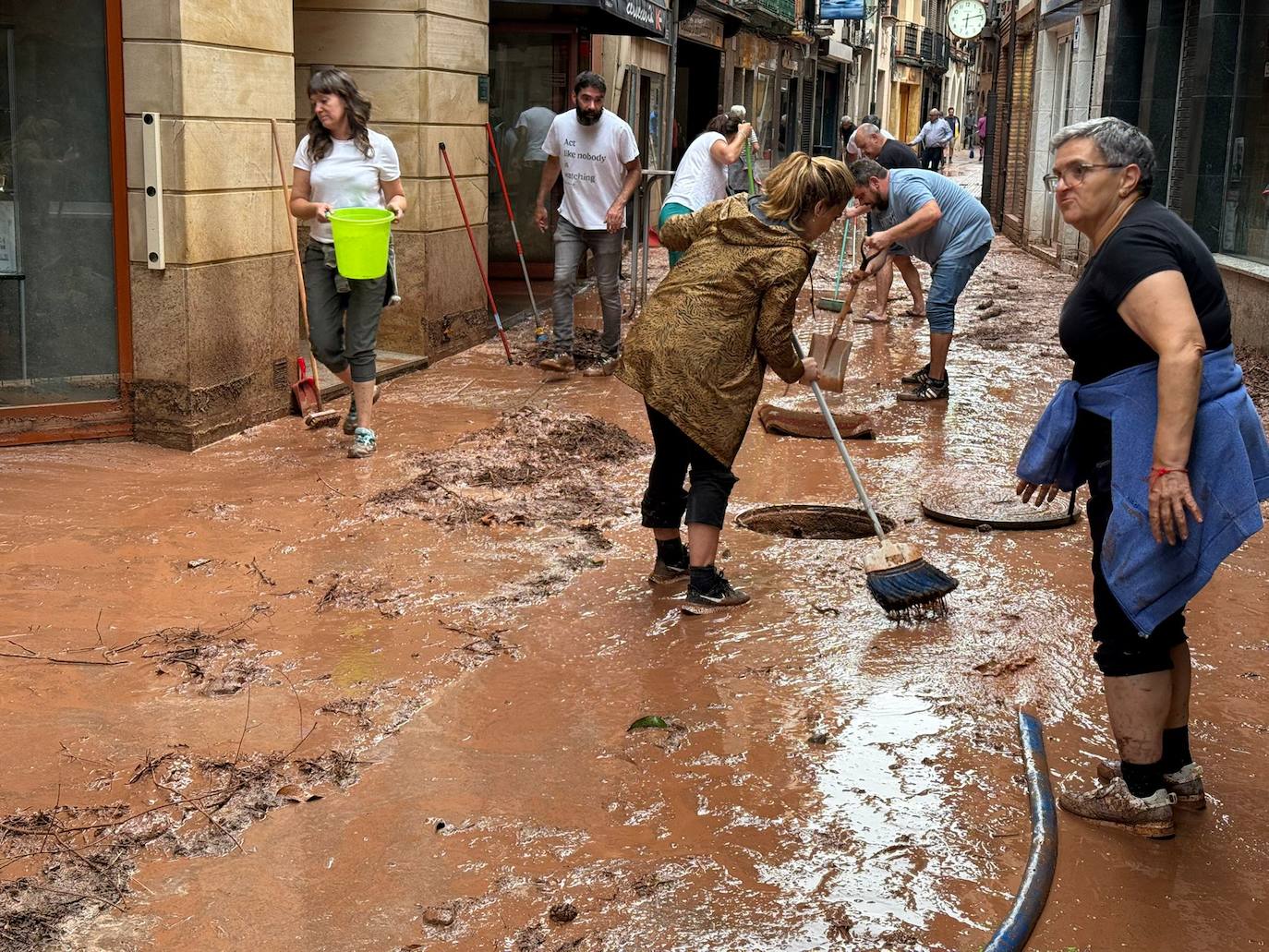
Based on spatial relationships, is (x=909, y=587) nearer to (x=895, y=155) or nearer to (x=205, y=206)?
(x=205, y=206)

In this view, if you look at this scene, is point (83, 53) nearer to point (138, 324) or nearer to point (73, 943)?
point (138, 324)

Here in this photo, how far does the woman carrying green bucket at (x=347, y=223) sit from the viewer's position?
7449 millimetres

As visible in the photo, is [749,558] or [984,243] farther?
[984,243]

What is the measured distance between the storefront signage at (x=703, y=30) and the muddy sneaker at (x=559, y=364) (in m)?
16.0

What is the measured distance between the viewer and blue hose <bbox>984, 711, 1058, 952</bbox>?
3.21 m

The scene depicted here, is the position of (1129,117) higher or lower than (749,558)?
higher

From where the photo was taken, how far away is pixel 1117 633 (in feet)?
12.4

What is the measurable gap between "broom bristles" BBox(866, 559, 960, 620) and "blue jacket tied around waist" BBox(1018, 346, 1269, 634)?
162 centimetres

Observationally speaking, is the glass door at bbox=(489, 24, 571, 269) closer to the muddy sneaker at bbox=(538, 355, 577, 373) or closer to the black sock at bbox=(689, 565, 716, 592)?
the muddy sneaker at bbox=(538, 355, 577, 373)

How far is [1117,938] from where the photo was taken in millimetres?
3279

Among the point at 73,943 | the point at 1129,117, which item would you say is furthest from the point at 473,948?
the point at 1129,117

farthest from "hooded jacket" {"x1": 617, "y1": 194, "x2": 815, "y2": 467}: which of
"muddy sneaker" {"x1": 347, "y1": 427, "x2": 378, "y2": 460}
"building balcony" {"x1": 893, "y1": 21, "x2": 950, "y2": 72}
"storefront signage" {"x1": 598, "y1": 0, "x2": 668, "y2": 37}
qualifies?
"building balcony" {"x1": 893, "y1": 21, "x2": 950, "y2": 72}

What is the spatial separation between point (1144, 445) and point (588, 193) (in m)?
7.18

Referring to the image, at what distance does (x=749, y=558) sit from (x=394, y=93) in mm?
5637
